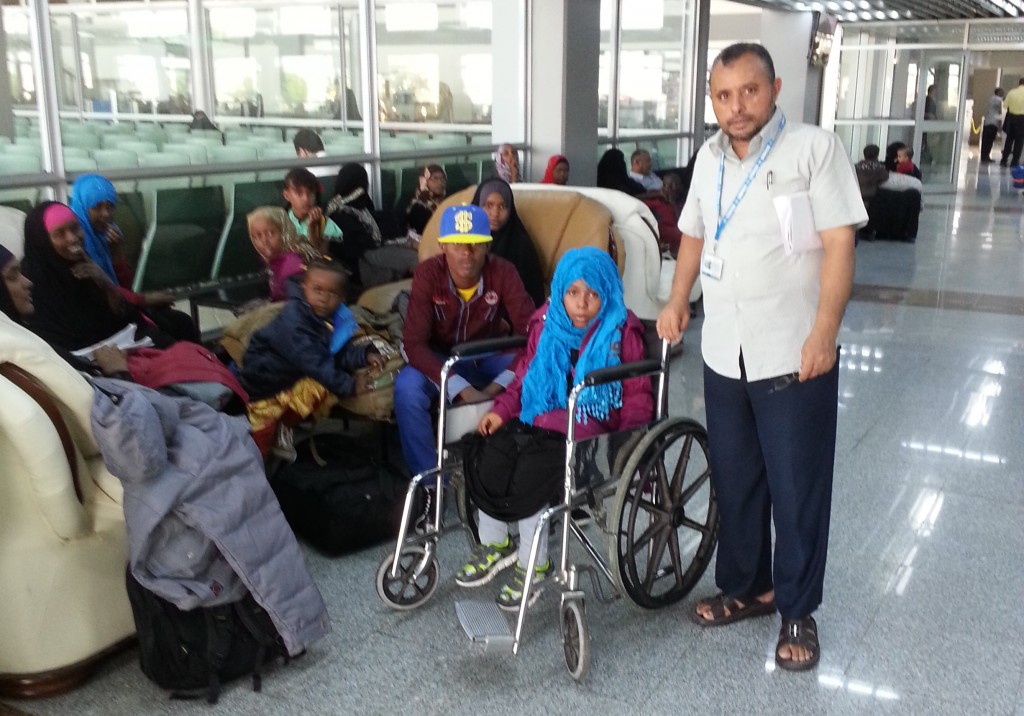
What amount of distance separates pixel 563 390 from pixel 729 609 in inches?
29.1

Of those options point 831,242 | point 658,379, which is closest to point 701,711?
point 658,379

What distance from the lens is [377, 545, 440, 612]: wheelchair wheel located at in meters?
2.63

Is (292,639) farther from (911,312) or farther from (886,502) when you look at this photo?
(911,312)

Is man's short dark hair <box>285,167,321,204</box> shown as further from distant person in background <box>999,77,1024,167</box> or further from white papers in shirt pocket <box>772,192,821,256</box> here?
distant person in background <box>999,77,1024,167</box>

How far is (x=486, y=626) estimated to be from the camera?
238 centimetres

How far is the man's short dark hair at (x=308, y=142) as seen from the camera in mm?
5363

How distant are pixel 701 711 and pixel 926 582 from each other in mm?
1014

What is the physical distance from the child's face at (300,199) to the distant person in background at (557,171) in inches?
96.5

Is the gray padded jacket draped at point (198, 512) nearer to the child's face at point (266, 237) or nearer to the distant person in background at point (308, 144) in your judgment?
the child's face at point (266, 237)

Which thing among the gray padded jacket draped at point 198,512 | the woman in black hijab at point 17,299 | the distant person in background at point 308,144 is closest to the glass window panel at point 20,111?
the woman in black hijab at point 17,299

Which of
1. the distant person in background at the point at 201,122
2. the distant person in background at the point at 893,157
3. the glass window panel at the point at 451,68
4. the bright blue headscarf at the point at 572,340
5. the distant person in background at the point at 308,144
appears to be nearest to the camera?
the bright blue headscarf at the point at 572,340

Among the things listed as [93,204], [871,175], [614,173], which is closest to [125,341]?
[93,204]

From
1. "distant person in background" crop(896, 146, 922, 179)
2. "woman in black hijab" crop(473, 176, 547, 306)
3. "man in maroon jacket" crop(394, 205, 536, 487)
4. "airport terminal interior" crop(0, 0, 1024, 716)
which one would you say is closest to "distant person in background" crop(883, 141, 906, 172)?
"distant person in background" crop(896, 146, 922, 179)

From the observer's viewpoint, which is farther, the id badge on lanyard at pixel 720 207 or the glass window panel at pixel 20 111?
the glass window panel at pixel 20 111
